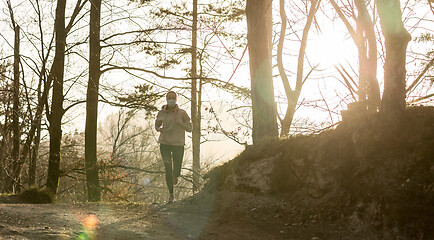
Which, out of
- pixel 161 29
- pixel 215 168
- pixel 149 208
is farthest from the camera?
pixel 161 29

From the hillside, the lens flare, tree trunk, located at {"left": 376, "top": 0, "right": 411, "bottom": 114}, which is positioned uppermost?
tree trunk, located at {"left": 376, "top": 0, "right": 411, "bottom": 114}

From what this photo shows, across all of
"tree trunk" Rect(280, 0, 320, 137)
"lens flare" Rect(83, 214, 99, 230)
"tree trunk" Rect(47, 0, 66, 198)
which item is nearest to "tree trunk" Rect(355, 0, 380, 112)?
"lens flare" Rect(83, 214, 99, 230)

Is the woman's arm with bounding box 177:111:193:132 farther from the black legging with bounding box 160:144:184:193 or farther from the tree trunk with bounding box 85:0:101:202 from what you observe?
the tree trunk with bounding box 85:0:101:202

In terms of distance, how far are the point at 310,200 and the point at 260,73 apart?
3837 millimetres

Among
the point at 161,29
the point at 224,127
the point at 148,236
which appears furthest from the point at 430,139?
the point at 224,127

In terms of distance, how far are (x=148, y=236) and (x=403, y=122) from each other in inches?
147

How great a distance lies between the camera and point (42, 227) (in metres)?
5.83

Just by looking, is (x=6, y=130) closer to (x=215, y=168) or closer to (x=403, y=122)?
(x=215, y=168)

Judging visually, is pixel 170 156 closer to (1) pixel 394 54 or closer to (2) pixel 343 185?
(2) pixel 343 185

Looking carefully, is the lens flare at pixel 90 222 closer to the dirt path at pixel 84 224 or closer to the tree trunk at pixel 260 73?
the dirt path at pixel 84 224

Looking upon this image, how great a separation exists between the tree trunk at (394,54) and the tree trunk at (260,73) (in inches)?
141

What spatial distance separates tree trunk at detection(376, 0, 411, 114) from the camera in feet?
19.9

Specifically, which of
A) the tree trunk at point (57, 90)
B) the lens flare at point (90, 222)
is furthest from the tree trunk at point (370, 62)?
the tree trunk at point (57, 90)

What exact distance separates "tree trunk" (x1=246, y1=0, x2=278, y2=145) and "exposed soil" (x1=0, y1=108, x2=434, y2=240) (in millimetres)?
1210
